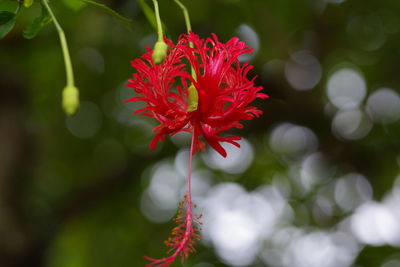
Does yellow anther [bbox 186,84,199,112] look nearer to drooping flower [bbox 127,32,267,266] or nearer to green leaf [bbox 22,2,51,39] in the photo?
drooping flower [bbox 127,32,267,266]

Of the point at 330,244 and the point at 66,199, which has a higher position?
the point at 330,244

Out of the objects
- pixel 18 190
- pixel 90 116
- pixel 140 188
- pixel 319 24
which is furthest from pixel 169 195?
pixel 319 24

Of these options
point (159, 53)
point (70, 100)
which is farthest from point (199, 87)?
point (70, 100)

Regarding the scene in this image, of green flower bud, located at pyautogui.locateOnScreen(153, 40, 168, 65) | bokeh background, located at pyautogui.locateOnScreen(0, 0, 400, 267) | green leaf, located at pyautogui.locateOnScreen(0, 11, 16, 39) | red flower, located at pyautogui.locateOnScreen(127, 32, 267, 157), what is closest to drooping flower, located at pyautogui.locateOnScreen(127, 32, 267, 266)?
red flower, located at pyautogui.locateOnScreen(127, 32, 267, 157)

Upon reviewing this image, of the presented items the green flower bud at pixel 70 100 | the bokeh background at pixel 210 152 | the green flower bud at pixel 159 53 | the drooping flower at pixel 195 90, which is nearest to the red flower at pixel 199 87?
the drooping flower at pixel 195 90

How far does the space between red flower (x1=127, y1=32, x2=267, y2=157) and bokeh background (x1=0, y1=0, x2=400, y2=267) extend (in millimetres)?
1887

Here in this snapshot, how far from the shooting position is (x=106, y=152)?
5.77 meters

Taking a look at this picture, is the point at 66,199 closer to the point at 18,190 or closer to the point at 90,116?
the point at 18,190

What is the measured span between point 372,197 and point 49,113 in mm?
3023

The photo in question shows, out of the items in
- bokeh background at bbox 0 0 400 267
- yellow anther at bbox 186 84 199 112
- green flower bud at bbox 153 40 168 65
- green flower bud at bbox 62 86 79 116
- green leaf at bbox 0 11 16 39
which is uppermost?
bokeh background at bbox 0 0 400 267

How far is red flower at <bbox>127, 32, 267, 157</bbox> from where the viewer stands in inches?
57.8

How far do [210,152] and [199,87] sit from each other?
13.5 ft

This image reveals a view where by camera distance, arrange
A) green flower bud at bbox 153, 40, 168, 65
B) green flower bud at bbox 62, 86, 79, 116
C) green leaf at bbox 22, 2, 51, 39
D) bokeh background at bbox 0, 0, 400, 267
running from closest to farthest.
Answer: green flower bud at bbox 62, 86, 79, 116, green flower bud at bbox 153, 40, 168, 65, green leaf at bbox 22, 2, 51, 39, bokeh background at bbox 0, 0, 400, 267

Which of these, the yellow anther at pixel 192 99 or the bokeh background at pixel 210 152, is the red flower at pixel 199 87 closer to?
the yellow anther at pixel 192 99
